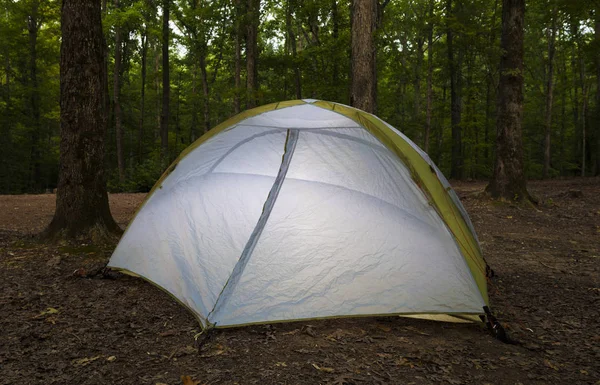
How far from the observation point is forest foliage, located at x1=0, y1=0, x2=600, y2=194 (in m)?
15.2

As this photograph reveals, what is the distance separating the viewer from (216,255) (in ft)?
10.6

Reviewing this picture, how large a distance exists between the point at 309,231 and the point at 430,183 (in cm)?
129


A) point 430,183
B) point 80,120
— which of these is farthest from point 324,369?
point 80,120

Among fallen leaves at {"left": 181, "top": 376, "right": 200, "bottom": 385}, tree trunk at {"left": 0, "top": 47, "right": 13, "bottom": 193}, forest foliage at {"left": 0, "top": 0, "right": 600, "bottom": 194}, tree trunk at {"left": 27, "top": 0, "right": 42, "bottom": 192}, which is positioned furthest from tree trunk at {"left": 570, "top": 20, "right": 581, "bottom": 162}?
tree trunk at {"left": 0, "top": 47, "right": 13, "bottom": 193}

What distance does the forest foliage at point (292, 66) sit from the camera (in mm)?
15156

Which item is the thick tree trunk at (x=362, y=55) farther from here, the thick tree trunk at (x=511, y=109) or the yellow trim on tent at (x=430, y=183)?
the thick tree trunk at (x=511, y=109)

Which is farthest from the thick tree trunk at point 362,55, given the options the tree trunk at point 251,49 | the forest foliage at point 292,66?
the tree trunk at point 251,49

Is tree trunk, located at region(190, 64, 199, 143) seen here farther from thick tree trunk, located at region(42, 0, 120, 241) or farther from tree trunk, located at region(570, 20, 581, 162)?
tree trunk, located at region(570, 20, 581, 162)

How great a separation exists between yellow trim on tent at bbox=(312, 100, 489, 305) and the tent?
0.05 ft

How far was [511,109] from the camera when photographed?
8703 millimetres

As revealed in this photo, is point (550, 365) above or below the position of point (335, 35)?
below

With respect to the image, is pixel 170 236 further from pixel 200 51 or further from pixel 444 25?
pixel 200 51

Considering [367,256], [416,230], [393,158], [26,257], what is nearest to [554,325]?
[416,230]

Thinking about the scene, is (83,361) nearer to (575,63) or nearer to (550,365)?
(550,365)
